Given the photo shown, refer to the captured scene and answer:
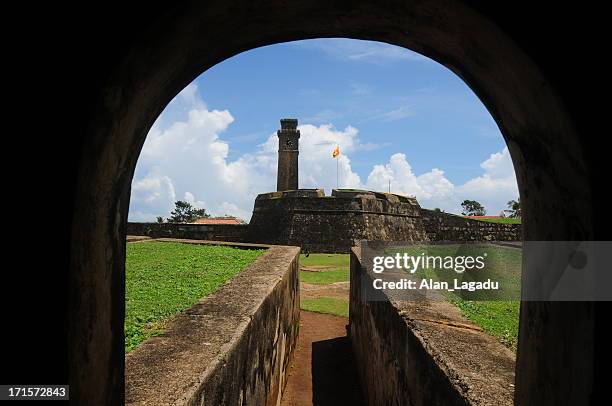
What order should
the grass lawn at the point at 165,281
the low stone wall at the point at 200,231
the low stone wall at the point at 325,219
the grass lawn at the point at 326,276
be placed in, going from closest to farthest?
the grass lawn at the point at 165,281 < the grass lawn at the point at 326,276 < the low stone wall at the point at 325,219 < the low stone wall at the point at 200,231

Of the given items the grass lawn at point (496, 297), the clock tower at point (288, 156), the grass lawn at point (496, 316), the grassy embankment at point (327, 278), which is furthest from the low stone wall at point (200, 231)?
the grass lawn at point (496, 316)

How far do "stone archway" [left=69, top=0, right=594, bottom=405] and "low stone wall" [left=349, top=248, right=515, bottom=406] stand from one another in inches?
13.9

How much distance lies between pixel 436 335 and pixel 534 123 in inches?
65.0

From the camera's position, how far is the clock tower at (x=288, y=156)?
27.9m

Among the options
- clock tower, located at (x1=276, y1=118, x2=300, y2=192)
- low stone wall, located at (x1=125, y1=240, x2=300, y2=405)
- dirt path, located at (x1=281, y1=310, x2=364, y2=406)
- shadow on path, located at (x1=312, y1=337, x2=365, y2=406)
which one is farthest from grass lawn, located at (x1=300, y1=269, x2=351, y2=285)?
clock tower, located at (x1=276, y1=118, x2=300, y2=192)

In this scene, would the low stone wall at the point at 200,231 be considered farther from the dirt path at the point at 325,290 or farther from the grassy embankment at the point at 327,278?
the dirt path at the point at 325,290

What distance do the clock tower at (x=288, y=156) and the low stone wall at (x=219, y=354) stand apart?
23.0m

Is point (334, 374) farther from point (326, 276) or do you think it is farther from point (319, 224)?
point (319, 224)

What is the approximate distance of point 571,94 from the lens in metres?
1.21

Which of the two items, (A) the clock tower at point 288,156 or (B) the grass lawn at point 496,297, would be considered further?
(A) the clock tower at point 288,156

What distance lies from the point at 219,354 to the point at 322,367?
436 cm

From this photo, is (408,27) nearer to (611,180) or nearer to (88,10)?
(611,180)

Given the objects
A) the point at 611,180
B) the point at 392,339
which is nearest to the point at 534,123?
the point at 611,180

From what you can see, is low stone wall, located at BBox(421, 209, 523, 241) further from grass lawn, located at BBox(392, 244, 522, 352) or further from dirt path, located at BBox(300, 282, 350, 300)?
grass lawn, located at BBox(392, 244, 522, 352)
